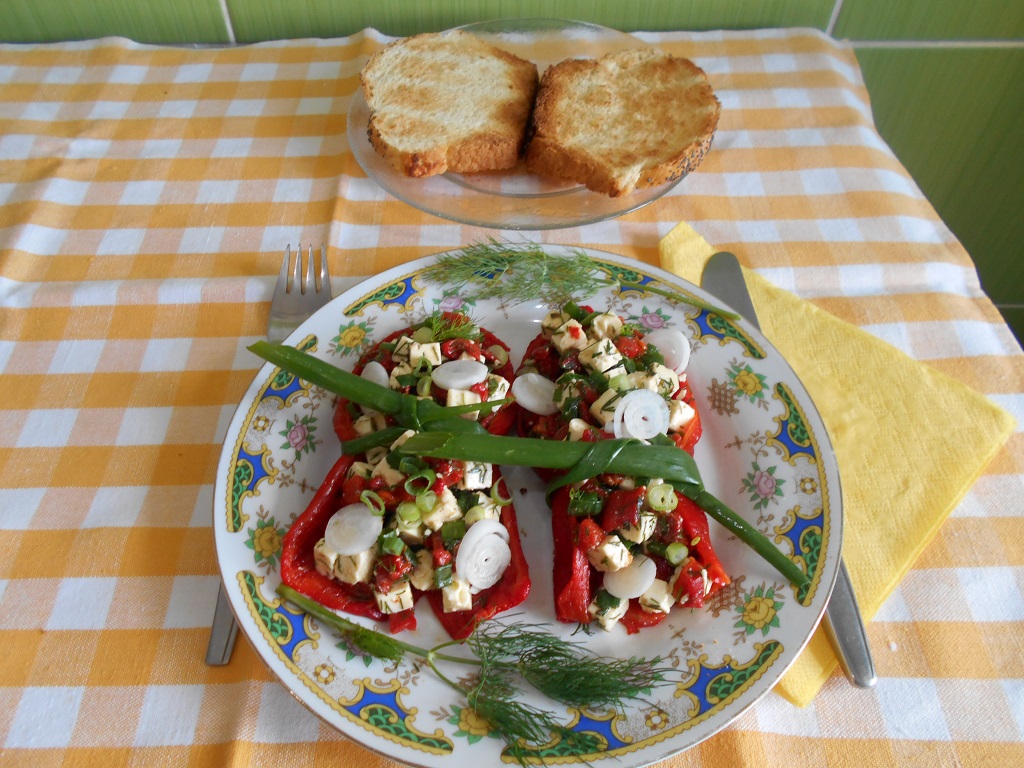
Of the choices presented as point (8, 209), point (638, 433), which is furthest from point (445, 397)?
point (8, 209)

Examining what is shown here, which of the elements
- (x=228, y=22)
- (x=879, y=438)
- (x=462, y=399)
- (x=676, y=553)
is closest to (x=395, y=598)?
(x=462, y=399)

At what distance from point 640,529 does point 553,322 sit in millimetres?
499

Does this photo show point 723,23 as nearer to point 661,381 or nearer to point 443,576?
point 661,381

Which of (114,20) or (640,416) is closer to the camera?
(640,416)

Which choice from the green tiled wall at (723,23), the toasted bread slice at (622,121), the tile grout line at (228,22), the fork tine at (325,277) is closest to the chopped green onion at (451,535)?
the fork tine at (325,277)

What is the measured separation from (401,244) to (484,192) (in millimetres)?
276

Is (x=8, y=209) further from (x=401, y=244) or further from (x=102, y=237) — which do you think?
(x=401, y=244)

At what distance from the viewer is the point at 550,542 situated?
141 centimetres

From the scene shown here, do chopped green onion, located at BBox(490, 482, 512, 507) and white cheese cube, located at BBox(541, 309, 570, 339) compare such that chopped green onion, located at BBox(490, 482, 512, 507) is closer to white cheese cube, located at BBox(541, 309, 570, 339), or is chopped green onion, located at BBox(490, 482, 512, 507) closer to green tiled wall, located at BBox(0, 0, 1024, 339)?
white cheese cube, located at BBox(541, 309, 570, 339)

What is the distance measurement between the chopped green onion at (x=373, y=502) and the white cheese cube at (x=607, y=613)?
416mm

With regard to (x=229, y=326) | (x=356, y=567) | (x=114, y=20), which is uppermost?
(x=114, y=20)

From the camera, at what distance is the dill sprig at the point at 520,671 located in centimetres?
110

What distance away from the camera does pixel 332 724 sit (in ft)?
3.58

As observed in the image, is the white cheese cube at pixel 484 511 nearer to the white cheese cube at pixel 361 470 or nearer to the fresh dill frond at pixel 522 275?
the white cheese cube at pixel 361 470
